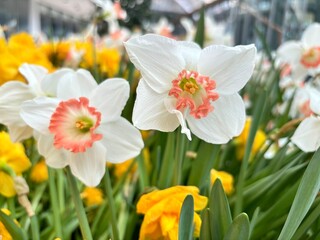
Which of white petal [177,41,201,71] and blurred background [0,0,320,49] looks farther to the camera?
blurred background [0,0,320,49]

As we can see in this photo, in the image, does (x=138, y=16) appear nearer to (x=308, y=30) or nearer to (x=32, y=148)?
(x=308, y=30)

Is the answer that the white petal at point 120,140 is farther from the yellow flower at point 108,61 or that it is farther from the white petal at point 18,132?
the yellow flower at point 108,61

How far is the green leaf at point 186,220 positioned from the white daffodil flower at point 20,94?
0.62ft

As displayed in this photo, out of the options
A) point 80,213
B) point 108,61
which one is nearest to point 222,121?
point 80,213

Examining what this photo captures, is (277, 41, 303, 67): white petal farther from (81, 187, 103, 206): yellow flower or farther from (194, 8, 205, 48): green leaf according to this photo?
(81, 187, 103, 206): yellow flower

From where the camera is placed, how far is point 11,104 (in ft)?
1.30

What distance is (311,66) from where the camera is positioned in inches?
30.9

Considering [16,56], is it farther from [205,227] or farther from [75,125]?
[205,227]

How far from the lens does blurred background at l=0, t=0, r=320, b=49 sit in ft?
4.44

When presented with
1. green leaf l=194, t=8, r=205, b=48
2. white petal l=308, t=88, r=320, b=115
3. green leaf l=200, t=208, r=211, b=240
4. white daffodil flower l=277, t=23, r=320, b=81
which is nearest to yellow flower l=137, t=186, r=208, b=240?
green leaf l=200, t=208, r=211, b=240

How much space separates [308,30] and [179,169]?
551 mm

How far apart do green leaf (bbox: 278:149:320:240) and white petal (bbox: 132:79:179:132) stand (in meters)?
0.10

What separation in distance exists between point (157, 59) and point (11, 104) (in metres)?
0.16

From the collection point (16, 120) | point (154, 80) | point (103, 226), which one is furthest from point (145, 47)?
point (103, 226)
